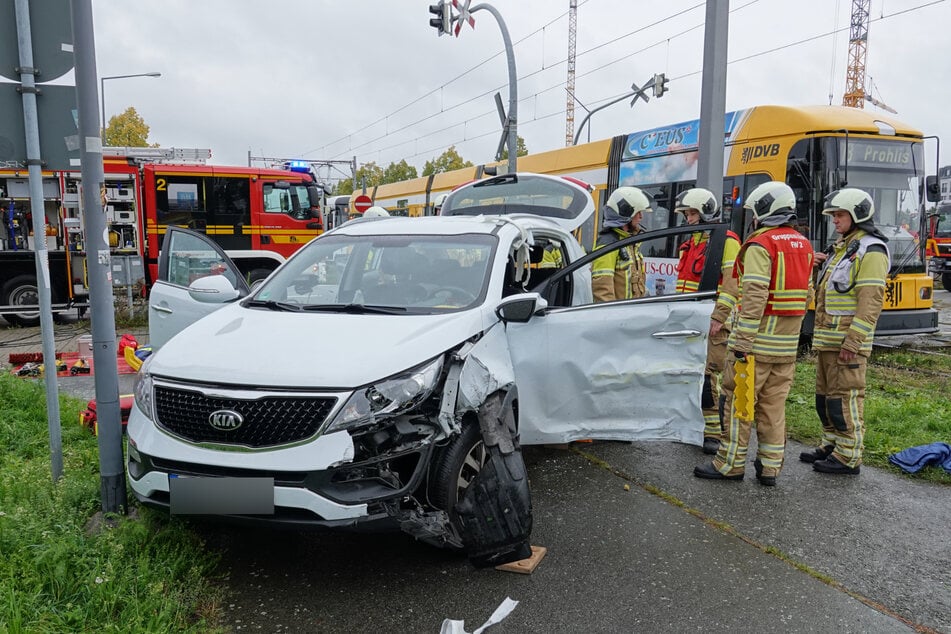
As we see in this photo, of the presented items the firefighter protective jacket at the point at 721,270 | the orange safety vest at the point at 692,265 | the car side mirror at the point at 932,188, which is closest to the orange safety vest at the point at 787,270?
the firefighter protective jacket at the point at 721,270

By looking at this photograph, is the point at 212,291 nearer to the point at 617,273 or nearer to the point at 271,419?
the point at 271,419

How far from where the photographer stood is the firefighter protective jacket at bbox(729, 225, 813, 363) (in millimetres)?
4516

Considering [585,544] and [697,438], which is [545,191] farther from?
[585,544]

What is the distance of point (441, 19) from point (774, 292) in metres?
Result: 11.7

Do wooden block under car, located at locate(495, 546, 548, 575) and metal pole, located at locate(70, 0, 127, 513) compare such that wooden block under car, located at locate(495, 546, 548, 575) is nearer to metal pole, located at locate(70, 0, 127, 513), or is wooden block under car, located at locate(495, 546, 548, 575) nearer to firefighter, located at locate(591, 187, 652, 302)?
metal pole, located at locate(70, 0, 127, 513)

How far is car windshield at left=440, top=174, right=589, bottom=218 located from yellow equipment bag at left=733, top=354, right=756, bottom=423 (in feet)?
7.01

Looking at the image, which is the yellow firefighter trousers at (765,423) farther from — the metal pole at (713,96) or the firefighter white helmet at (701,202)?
the metal pole at (713,96)

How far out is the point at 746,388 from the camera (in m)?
4.63

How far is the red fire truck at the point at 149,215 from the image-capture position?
11977mm

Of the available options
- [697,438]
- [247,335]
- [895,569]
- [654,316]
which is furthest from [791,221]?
[247,335]

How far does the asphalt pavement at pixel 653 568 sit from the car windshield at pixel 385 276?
129 cm

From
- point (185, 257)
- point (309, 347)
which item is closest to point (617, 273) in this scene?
point (309, 347)

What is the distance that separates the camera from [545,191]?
7344mm

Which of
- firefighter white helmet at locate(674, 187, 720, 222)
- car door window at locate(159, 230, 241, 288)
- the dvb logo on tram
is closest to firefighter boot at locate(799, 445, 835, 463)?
firefighter white helmet at locate(674, 187, 720, 222)
